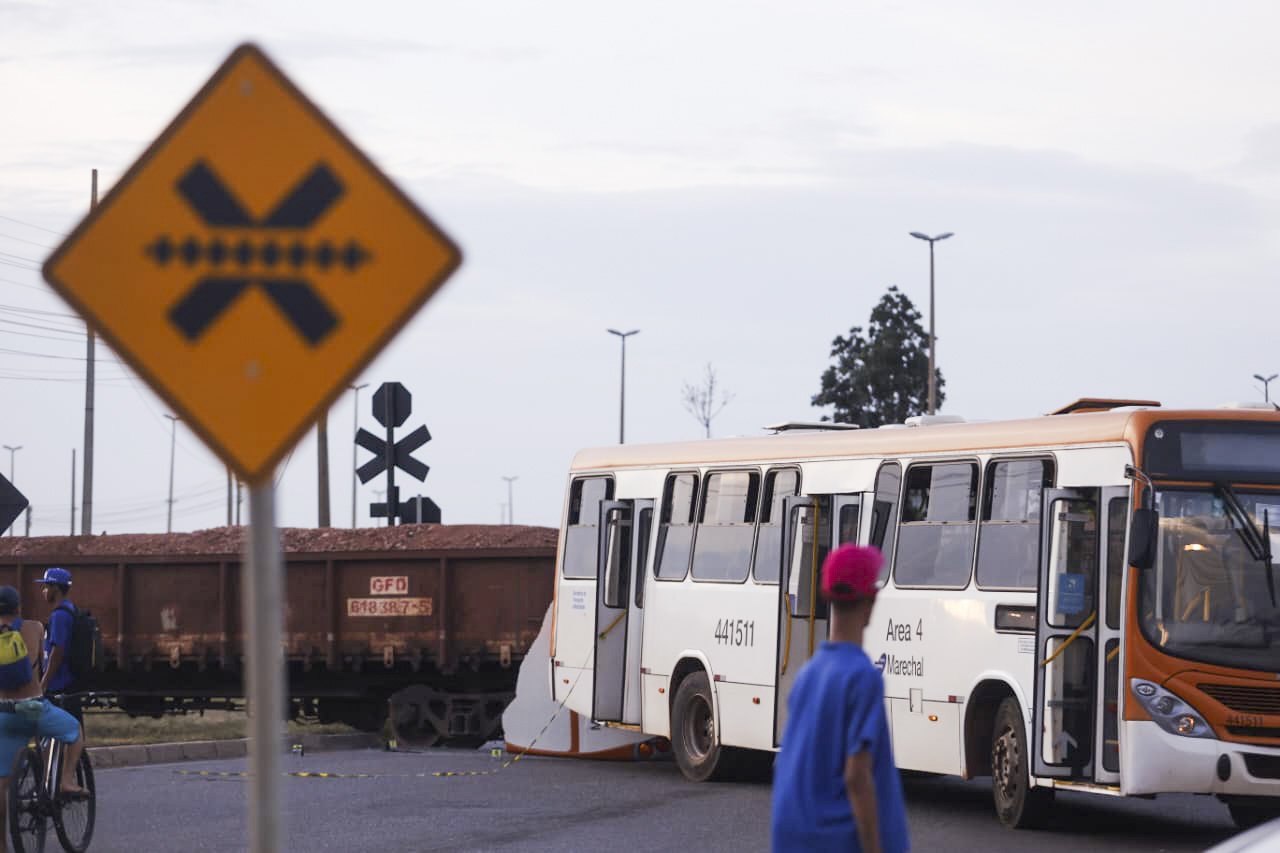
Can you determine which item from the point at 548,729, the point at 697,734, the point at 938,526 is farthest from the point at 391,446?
the point at 938,526

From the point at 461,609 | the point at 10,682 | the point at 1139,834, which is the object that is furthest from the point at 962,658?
the point at 461,609

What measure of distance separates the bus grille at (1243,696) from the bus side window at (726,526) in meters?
5.37

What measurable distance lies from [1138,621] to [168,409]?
10.5 metres

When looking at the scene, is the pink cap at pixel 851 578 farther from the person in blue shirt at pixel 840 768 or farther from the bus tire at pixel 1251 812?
the bus tire at pixel 1251 812

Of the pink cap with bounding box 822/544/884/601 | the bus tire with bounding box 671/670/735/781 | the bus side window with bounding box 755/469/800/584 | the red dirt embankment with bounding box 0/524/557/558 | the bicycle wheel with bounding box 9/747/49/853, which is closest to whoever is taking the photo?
the pink cap with bounding box 822/544/884/601

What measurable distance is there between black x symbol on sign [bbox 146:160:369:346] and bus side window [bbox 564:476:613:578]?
16.4 metres

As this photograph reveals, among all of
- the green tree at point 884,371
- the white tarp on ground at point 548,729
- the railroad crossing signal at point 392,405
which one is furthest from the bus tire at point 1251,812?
the green tree at point 884,371

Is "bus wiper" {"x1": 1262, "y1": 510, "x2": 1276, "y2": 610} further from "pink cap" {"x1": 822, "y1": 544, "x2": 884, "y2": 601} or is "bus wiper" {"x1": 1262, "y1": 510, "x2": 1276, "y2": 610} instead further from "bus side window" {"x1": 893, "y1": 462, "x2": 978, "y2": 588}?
"pink cap" {"x1": 822, "y1": 544, "x2": 884, "y2": 601}

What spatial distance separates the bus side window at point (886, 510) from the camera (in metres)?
17.1

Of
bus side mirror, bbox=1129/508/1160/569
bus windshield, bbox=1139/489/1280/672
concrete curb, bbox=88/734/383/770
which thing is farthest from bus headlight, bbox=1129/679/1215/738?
concrete curb, bbox=88/734/383/770

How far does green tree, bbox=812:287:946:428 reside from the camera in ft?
229

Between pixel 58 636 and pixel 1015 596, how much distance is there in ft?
21.1

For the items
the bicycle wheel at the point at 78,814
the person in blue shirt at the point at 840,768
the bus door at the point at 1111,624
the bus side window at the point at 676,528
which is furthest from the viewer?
the bus side window at the point at 676,528

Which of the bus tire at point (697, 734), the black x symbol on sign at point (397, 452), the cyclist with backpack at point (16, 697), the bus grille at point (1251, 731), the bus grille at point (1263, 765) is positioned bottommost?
the bus tire at point (697, 734)
